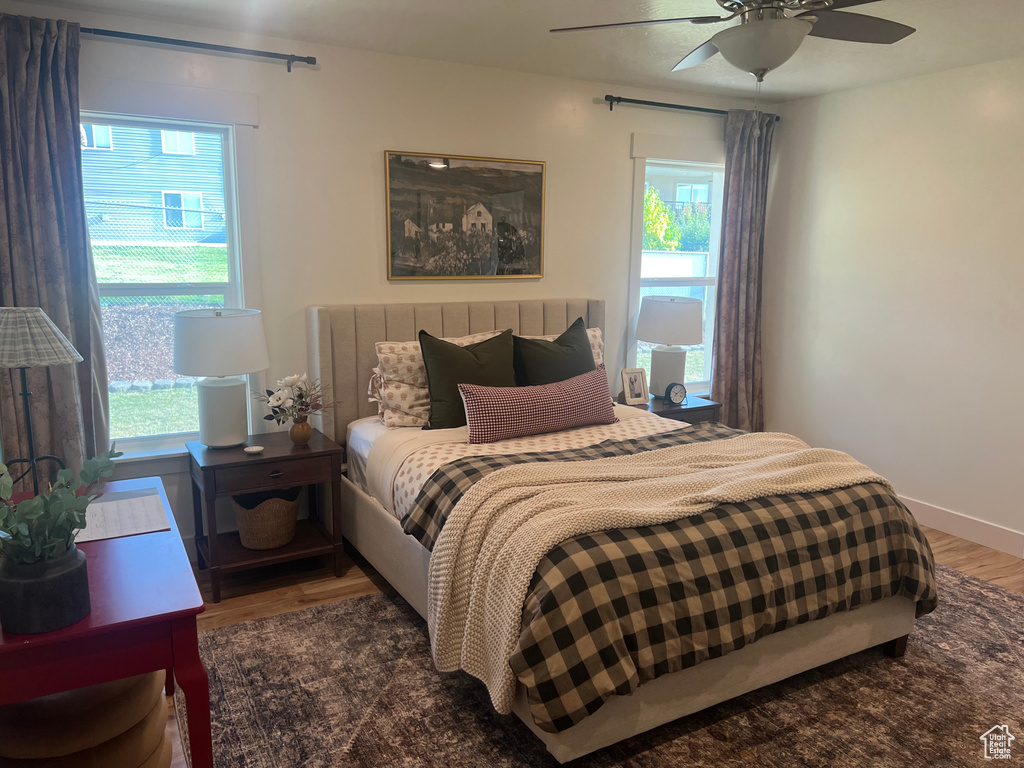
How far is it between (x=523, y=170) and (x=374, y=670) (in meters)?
2.76

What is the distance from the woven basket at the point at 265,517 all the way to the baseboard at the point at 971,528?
346 centimetres

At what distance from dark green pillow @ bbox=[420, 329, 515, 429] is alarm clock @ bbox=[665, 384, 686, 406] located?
124cm

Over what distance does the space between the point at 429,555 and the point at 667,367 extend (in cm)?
223

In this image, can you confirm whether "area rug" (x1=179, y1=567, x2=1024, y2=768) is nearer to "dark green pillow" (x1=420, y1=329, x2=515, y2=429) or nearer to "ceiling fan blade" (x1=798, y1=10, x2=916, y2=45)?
"dark green pillow" (x1=420, y1=329, x2=515, y2=429)

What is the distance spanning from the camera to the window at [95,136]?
3.23 metres

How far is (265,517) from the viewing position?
3338mm

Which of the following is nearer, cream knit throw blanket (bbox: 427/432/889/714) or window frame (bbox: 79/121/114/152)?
cream knit throw blanket (bbox: 427/432/889/714)

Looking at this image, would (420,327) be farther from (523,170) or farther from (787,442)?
(787,442)

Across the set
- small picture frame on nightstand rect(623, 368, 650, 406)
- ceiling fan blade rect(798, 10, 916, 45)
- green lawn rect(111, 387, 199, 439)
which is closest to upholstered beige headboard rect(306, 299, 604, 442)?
green lawn rect(111, 387, 199, 439)

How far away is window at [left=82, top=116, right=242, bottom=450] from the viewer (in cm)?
332

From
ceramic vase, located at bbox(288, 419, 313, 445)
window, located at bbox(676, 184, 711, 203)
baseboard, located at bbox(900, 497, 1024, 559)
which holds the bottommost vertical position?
baseboard, located at bbox(900, 497, 1024, 559)

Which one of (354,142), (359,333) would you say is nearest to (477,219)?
(354,142)

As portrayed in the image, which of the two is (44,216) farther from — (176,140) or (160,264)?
(176,140)

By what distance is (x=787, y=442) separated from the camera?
10.1ft
